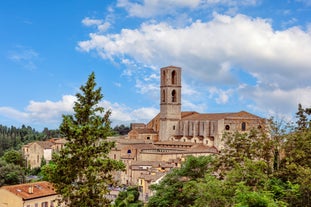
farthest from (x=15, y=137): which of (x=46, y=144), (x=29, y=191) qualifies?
(x=29, y=191)

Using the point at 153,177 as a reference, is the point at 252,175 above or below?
above

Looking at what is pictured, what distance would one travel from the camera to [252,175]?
69.9 feet

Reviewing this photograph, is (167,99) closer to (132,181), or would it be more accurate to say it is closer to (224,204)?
(132,181)

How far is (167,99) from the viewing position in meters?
80.3

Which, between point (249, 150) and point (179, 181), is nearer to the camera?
point (249, 150)

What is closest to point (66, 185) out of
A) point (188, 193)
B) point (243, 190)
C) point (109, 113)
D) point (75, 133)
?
point (75, 133)

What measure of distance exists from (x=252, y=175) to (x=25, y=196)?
23936 mm

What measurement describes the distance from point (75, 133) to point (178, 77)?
66.8 meters

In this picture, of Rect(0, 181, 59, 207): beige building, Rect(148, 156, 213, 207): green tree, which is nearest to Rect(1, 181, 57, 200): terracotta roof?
Rect(0, 181, 59, 207): beige building

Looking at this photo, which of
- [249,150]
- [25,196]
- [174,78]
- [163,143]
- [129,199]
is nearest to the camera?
[249,150]

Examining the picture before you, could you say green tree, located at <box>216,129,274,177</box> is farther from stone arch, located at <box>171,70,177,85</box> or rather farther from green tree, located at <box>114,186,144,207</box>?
stone arch, located at <box>171,70,177,85</box>

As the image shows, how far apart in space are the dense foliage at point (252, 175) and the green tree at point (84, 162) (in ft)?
20.8

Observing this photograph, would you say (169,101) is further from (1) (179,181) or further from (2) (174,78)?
(1) (179,181)

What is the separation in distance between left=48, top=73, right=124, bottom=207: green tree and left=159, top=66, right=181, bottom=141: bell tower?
61.4 meters
